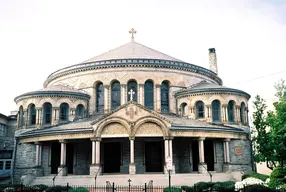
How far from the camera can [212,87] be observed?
128ft

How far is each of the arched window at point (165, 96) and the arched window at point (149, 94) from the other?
124cm

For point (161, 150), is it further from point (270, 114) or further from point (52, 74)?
point (52, 74)

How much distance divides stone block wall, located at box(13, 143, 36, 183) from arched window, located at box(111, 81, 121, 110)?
31.6 feet

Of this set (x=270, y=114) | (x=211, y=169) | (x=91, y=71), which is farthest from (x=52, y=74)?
(x=270, y=114)

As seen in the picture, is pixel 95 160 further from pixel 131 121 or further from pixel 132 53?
pixel 132 53

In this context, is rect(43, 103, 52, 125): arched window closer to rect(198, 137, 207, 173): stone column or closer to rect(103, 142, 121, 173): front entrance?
rect(103, 142, 121, 173): front entrance

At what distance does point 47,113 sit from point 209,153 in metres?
17.6

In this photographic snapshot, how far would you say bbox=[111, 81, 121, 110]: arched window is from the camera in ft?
132

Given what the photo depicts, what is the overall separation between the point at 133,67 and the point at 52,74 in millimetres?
→ 11313

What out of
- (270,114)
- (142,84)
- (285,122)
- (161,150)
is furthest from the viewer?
(142,84)

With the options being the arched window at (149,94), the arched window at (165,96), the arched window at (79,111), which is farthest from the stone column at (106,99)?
the arched window at (165,96)

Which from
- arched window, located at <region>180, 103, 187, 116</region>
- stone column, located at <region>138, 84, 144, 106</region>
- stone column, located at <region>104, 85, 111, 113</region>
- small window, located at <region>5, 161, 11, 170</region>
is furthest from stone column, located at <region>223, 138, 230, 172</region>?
small window, located at <region>5, 161, 11, 170</region>

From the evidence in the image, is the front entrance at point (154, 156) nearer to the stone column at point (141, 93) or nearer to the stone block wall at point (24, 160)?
the stone column at point (141, 93)

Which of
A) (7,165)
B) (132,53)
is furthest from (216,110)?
Result: (7,165)
